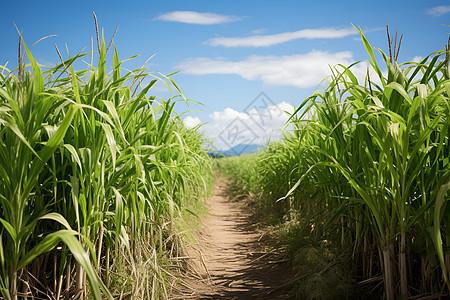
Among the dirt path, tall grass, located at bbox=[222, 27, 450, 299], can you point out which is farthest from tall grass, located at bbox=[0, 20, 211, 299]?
tall grass, located at bbox=[222, 27, 450, 299]

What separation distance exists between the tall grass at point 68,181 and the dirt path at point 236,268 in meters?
0.59

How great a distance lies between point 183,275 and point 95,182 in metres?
1.51

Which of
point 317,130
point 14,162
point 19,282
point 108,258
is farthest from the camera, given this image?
point 317,130

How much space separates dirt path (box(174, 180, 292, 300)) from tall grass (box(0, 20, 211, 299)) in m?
0.59

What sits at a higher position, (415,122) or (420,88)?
(420,88)

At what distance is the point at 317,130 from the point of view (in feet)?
8.56

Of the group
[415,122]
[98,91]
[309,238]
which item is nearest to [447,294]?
[415,122]

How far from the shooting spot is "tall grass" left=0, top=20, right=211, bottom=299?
1.41m

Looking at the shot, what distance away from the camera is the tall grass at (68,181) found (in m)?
1.41

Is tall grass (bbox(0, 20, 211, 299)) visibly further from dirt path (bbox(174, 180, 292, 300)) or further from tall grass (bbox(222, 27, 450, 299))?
tall grass (bbox(222, 27, 450, 299))

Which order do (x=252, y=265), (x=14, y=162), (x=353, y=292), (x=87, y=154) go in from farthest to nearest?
(x=252, y=265) < (x=353, y=292) < (x=87, y=154) < (x=14, y=162)

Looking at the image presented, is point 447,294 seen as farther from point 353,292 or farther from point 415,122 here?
point 415,122

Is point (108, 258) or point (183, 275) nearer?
point (108, 258)

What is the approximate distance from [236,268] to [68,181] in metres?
1.99
